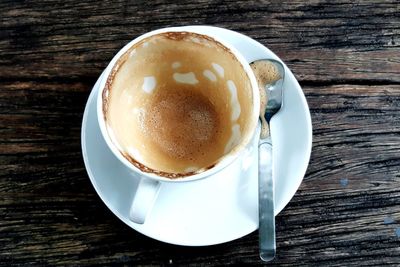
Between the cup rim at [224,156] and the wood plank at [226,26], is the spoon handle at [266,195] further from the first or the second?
the wood plank at [226,26]

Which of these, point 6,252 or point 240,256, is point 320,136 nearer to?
point 240,256

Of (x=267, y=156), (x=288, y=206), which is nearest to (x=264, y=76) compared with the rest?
(x=267, y=156)

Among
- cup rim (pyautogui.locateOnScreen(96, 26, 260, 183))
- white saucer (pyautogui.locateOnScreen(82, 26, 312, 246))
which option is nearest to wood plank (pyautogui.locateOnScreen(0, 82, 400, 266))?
white saucer (pyautogui.locateOnScreen(82, 26, 312, 246))

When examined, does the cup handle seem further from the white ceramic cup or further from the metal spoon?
the metal spoon

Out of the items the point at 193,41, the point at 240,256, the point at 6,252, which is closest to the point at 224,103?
the point at 193,41

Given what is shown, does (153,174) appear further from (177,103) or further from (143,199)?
(177,103)

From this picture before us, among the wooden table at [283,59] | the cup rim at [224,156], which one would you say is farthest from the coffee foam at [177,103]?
the wooden table at [283,59]

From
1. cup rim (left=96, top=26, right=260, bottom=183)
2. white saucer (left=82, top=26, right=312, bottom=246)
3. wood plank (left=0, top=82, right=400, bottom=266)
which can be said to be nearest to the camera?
cup rim (left=96, top=26, right=260, bottom=183)

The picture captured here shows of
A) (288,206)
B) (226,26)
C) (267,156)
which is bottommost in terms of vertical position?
(288,206)
